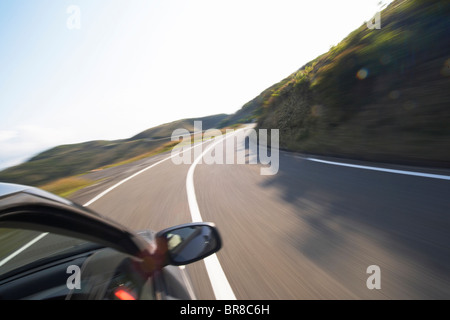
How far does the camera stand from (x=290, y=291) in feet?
7.07

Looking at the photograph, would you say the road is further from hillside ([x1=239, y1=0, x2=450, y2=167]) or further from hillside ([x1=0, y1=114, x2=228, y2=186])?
hillside ([x1=0, y1=114, x2=228, y2=186])

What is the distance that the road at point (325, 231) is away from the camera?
2145 mm

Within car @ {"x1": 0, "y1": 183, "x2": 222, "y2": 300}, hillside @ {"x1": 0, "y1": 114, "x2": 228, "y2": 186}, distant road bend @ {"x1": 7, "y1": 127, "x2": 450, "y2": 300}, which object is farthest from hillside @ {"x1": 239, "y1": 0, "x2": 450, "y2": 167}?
hillside @ {"x1": 0, "y1": 114, "x2": 228, "y2": 186}

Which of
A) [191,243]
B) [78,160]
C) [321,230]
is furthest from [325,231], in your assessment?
[78,160]

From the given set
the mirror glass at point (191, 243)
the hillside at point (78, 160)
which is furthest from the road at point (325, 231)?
the hillside at point (78, 160)

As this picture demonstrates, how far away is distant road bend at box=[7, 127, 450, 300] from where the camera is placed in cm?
216

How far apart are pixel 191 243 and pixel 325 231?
225cm

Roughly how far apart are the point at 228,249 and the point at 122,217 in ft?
9.64

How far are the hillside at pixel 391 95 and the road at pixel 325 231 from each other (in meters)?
1.26

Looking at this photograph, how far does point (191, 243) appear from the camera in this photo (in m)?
1.61

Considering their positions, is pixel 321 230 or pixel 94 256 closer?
pixel 94 256

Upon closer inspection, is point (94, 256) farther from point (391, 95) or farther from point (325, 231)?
point (391, 95)

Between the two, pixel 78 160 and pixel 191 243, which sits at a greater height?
pixel 191 243
